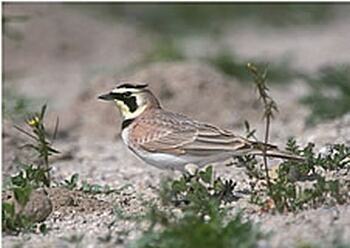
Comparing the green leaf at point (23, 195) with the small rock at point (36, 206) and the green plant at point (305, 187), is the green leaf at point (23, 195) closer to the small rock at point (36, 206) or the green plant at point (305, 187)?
the small rock at point (36, 206)

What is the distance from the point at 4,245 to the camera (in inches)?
255

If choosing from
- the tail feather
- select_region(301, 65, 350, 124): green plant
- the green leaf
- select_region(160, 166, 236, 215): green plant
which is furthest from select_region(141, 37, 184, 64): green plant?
the green leaf

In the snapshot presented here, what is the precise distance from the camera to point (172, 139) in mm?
7703

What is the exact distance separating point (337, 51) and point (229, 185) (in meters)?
9.93

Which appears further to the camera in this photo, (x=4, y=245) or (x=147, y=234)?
(x=4, y=245)

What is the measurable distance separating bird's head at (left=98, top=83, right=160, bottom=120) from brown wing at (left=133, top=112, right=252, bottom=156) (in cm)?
16

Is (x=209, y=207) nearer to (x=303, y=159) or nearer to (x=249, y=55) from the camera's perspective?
(x=303, y=159)

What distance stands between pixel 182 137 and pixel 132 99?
617 millimetres

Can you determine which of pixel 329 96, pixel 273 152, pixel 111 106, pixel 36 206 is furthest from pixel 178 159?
pixel 111 106

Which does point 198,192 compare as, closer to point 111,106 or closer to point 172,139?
point 172,139

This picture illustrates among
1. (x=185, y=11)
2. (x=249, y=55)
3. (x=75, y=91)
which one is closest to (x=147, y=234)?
(x=75, y=91)

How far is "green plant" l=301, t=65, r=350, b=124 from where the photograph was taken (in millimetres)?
11234

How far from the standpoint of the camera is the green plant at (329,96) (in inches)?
442

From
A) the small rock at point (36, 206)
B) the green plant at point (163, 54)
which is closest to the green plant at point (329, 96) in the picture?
the green plant at point (163, 54)
